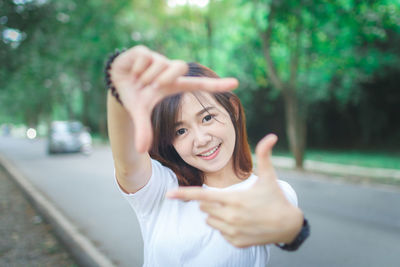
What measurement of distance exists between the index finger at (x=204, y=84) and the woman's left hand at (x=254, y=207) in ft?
0.56

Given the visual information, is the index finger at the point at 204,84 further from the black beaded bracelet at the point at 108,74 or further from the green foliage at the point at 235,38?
the green foliage at the point at 235,38

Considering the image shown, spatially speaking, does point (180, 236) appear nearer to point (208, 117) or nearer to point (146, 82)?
point (208, 117)

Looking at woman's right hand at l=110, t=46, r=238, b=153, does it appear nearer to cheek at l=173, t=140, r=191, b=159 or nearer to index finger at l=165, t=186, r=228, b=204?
index finger at l=165, t=186, r=228, b=204

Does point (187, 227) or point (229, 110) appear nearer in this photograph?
point (187, 227)

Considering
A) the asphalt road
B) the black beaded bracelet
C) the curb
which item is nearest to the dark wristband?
the black beaded bracelet

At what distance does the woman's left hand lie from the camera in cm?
86

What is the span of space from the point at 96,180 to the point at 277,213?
28.3 feet

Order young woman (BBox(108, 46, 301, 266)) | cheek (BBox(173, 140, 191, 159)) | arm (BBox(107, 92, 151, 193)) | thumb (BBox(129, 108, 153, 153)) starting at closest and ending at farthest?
thumb (BBox(129, 108, 153, 153)), arm (BBox(107, 92, 151, 193)), young woman (BBox(108, 46, 301, 266)), cheek (BBox(173, 140, 191, 159))

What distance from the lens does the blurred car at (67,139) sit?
1582 centimetres

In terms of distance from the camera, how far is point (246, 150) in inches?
59.6

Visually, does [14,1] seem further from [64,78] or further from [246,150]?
[64,78]

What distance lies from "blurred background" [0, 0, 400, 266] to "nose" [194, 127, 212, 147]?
197 inches

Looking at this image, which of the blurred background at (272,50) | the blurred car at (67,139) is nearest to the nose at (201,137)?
the blurred background at (272,50)

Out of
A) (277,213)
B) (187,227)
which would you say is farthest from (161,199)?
(277,213)
